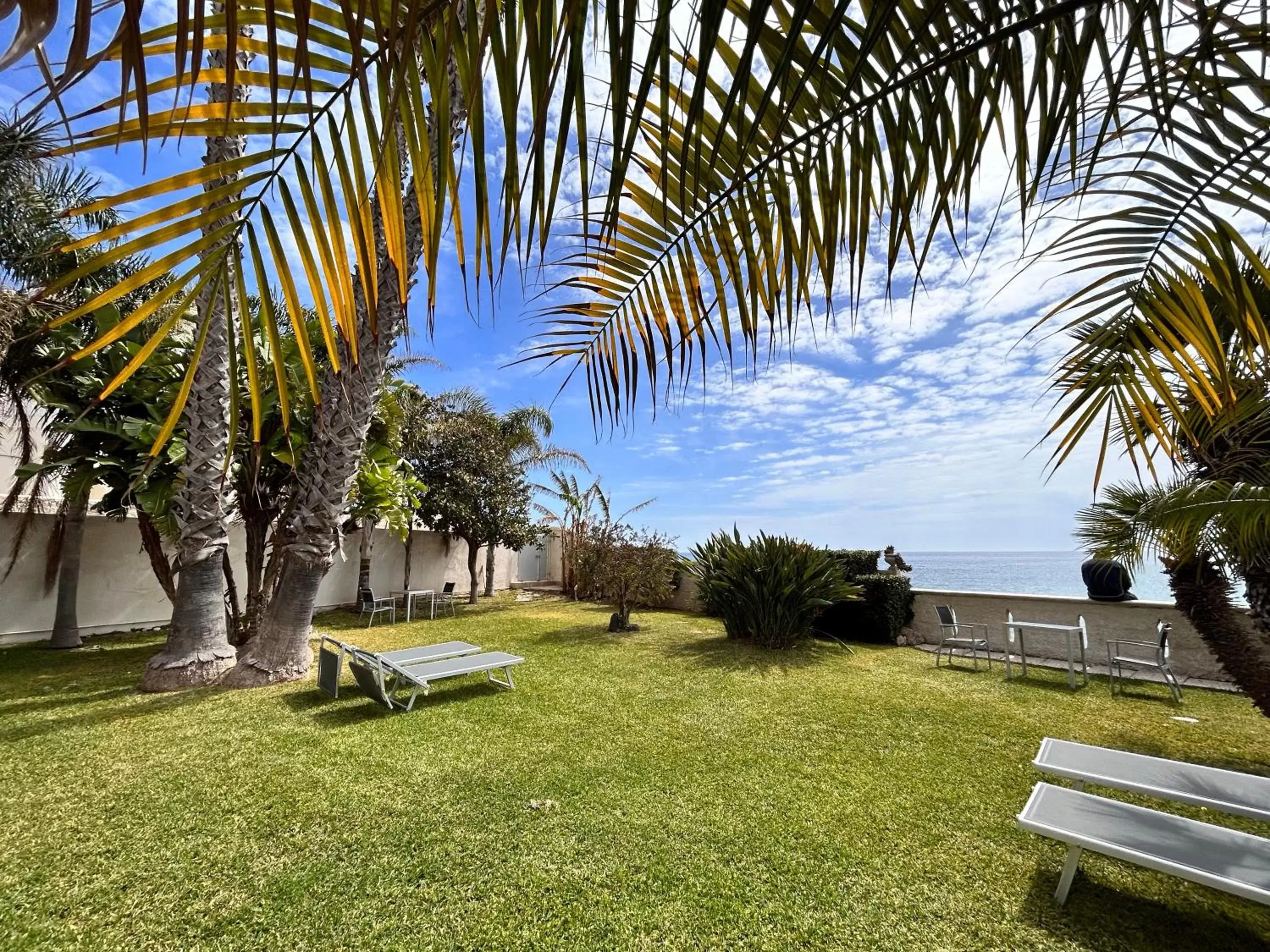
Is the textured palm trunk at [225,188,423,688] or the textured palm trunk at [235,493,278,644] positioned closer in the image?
the textured palm trunk at [225,188,423,688]

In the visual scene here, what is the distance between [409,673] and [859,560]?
992 centimetres

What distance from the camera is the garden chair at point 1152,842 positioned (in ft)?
8.82

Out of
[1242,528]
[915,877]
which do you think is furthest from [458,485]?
[1242,528]

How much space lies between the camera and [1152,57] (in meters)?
1.23

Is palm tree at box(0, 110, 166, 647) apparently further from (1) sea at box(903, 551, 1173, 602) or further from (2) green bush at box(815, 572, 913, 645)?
A: (2) green bush at box(815, 572, 913, 645)

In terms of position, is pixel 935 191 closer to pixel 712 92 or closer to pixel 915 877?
pixel 712 92

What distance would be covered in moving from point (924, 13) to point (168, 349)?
9688mm

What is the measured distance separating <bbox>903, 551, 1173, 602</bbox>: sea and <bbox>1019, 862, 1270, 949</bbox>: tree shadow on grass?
9.24 ft

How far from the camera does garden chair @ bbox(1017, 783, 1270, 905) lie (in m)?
2.69

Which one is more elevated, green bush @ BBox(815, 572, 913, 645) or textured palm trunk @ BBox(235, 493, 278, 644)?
textured palm trunk @ BBox(235, 493, 278, 644)

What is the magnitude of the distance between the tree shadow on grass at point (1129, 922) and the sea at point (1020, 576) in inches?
111

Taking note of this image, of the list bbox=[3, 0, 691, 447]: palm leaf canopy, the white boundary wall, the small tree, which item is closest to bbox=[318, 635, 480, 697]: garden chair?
the white boundary wall

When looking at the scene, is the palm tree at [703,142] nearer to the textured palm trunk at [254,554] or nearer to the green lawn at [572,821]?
the green lawn at [572,821]

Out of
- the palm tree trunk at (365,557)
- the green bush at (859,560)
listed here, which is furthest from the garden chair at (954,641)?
the palm tree trunk at (365,557)
